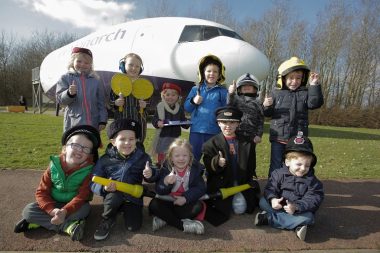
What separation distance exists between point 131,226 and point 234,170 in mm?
1534

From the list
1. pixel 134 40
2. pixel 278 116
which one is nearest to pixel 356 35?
pixel 134 40

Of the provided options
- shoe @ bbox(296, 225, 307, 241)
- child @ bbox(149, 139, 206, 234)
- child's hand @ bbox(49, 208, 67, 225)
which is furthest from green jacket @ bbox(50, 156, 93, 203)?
shoe @ bbox(296, 225, 307, 241)

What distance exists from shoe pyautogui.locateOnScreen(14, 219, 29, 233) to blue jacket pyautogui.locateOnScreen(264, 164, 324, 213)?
2.66 meters

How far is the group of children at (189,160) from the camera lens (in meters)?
3.48

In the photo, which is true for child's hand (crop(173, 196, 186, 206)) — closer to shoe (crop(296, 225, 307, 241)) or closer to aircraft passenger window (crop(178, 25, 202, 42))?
shoe (crop(296, 225, 307, 241))

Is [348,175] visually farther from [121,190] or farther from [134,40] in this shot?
[134,40]

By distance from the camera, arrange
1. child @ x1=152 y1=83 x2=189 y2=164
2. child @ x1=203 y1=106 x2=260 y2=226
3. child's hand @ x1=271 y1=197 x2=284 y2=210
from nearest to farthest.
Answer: child's hand @ x1=271 y1=197 x2=284 y2=210
child @ x1=203 y1=106 x2=260 y2=226
child @ x1=152 y1=83 x2=189 y2=164

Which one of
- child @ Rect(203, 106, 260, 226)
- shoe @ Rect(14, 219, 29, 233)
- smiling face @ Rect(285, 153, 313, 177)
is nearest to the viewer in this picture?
shoe @ Rect(14, 219, 29, 233)

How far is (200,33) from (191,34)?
34 centimetres

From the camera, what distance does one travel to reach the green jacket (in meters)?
3.46

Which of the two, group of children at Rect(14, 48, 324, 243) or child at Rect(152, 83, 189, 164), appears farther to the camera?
child at Rect(152, 83, 189, 164)

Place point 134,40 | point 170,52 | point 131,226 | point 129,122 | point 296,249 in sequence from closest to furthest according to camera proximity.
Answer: point 296,249
point 131,226
point 129,122
point 170,52
point 134,40

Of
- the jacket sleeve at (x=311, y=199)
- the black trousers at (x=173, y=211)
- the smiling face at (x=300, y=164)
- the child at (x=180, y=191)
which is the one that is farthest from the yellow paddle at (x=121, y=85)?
the jacket sleeve at (x=311, y=199)

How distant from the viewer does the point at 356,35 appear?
35.2 m
